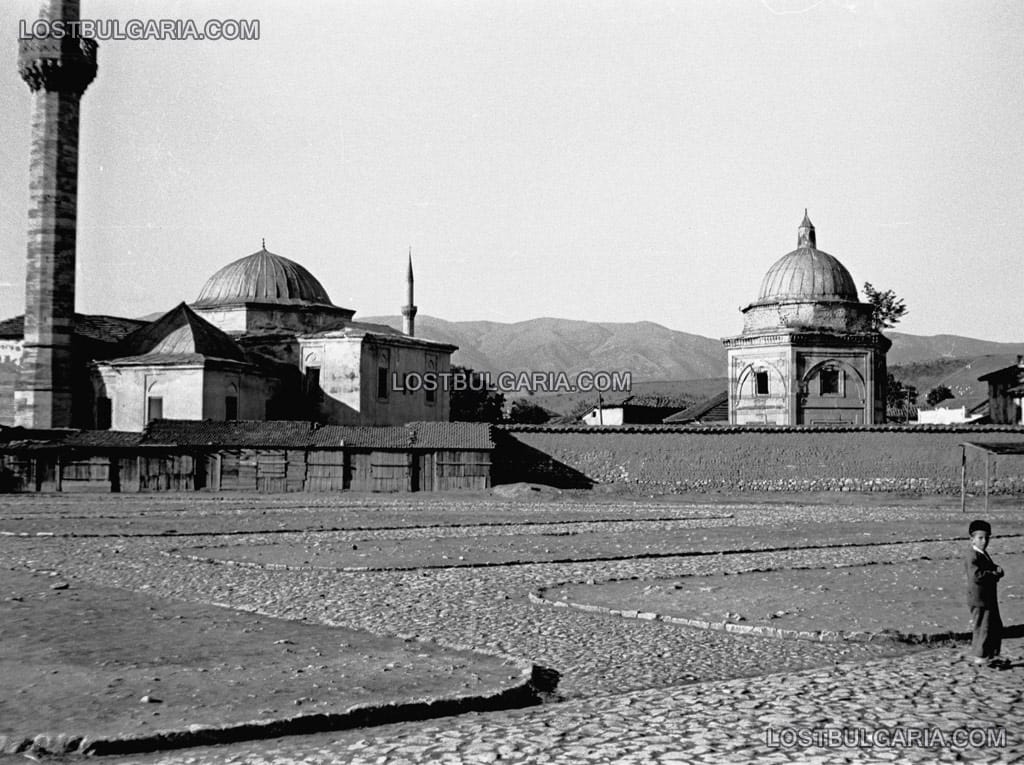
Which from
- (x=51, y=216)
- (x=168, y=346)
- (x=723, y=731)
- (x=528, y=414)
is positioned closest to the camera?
(x=723, y=731)

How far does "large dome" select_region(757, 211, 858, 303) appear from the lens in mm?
45156

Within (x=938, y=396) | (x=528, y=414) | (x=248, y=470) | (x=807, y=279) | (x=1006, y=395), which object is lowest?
(x=248, y=470)

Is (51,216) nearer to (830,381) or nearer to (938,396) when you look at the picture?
(830,381)

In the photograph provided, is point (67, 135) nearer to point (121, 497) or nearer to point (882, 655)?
point (121, 497)

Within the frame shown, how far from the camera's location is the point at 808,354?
43750 mm

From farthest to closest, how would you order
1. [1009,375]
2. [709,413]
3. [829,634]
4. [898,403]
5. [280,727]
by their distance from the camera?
[898,403], [709,413], [1009,375], [829,634], [280,727]

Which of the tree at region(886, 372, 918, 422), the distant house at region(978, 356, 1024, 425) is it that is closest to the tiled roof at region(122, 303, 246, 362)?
the distant house at region(978, 356, 1024, 425)

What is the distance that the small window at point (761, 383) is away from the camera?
44594 millimetres

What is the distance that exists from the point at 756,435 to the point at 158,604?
27496mm

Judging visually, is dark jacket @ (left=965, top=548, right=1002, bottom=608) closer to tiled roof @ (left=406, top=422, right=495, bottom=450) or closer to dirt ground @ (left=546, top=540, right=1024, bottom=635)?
dirt ground @ (left=546, top=540, right=1024, bottom=635)

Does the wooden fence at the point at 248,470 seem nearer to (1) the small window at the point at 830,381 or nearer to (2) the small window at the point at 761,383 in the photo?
(2) the small window at the point at 761,383

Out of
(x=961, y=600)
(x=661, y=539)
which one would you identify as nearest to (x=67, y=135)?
(x=661, y=539)

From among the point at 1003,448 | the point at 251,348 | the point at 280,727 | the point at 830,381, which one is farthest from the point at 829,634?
the point at 251,348

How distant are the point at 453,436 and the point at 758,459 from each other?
31.4ft
